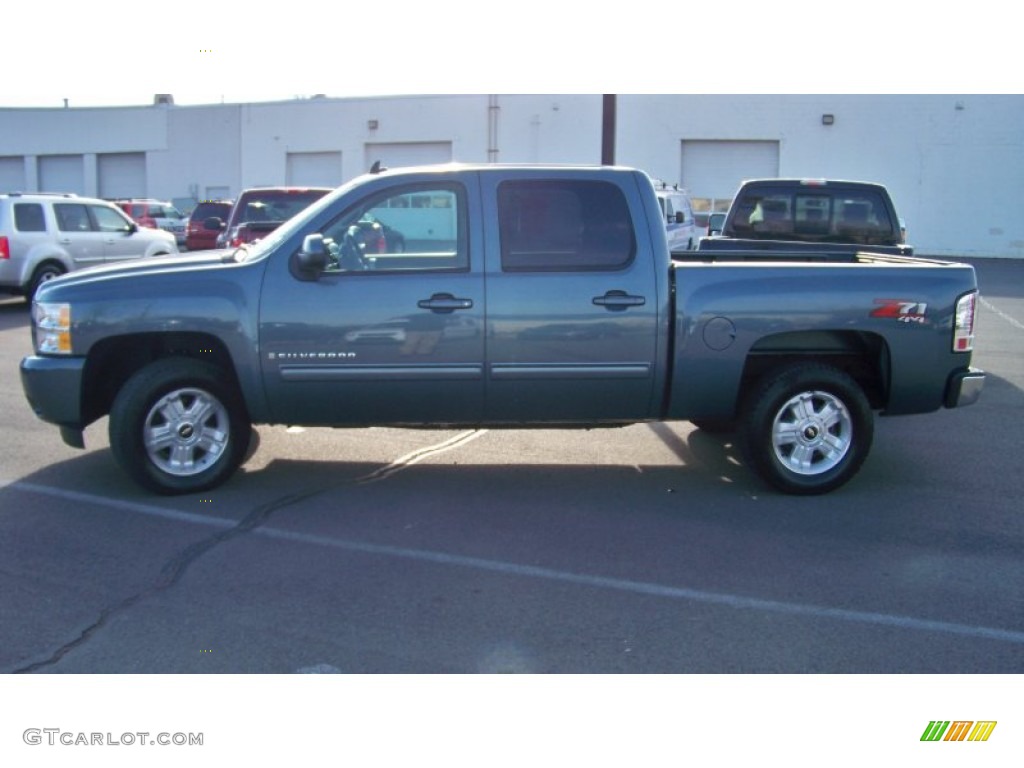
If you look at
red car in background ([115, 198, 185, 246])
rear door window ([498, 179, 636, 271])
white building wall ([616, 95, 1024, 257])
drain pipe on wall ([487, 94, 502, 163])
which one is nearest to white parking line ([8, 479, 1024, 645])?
rear door window ([498, 179, 636, 271])

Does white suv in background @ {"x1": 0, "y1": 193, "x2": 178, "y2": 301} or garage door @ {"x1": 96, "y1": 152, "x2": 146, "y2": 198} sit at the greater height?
garage door @ {"x1": 96, "y1": 152, "x2": 146, "y2": 198}

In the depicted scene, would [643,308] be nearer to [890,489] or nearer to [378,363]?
[378,363]

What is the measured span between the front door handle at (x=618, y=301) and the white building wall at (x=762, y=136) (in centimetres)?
2946

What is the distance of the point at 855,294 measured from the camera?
6.54 metres

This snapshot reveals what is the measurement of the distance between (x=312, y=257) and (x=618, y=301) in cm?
188

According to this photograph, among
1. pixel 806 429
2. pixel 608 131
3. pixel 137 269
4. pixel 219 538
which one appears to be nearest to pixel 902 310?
pixel 806 429

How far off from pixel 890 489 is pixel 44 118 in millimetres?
47732

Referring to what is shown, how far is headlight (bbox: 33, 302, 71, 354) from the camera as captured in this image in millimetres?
6423

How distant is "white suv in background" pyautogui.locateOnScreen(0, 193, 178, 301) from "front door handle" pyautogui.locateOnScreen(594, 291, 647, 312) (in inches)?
512

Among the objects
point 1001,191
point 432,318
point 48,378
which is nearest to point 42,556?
point 48,378

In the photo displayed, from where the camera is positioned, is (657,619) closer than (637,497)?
Yes

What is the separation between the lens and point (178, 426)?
655 cm

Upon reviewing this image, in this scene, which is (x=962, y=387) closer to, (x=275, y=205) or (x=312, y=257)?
(x=312, y=257)
